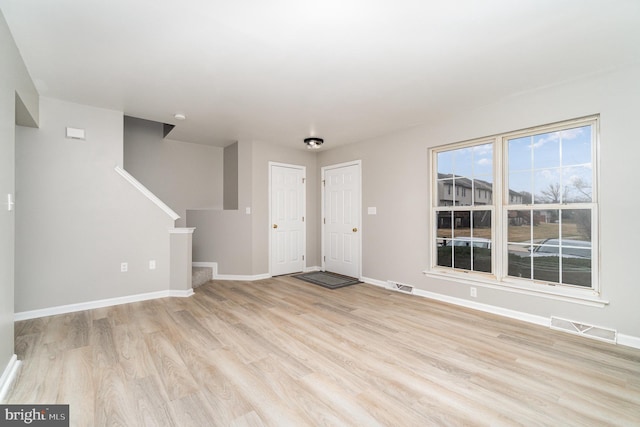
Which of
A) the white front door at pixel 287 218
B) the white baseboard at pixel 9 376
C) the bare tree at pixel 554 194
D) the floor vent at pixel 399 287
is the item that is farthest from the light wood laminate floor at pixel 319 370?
the white front door at pixel 287 218

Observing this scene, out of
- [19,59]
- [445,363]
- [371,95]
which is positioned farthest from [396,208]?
[19,59]

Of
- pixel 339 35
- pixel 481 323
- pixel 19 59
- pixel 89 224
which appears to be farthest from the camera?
pixel 89 224

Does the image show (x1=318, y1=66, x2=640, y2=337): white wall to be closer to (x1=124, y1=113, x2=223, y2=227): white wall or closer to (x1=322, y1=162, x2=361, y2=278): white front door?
(x1=322, y1=162, x2=361, y2=278): white front door

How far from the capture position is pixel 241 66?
8.70 ft

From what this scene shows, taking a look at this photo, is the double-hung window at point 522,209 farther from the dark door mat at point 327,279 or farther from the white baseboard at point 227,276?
the white baseboard at point 227,276

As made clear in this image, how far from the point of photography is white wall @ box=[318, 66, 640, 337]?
8.66 ft

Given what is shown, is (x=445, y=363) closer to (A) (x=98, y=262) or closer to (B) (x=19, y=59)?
(A) (x=98, y=262)

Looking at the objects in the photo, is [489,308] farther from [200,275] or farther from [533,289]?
[200,275]

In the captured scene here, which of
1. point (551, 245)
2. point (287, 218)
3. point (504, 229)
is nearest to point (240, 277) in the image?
point (287, 218)

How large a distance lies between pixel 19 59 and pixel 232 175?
332cm

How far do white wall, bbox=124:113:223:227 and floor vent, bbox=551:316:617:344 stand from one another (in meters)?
5.59

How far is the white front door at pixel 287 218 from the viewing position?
552cm

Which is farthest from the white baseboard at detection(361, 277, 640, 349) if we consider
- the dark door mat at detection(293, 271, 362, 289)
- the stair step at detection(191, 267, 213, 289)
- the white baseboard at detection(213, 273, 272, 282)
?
the stair step at detection(191, 267, 213, 289)

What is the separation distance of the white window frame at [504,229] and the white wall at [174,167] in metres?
4.15
